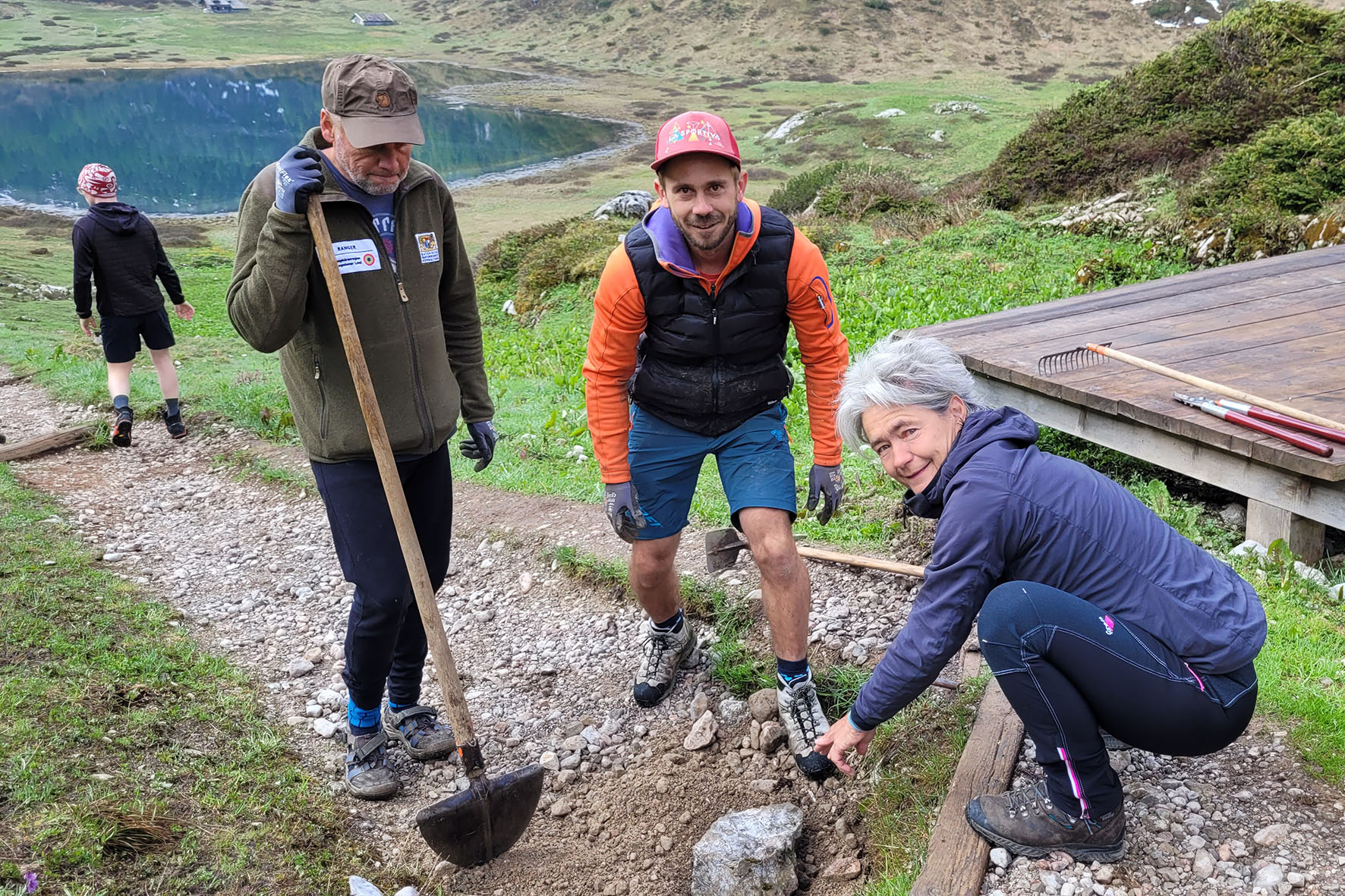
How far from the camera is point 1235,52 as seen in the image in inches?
513

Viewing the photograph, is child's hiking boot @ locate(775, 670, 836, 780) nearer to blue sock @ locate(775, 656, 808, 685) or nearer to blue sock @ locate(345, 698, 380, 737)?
blue sock @ locate(775, 656, 808, 685)

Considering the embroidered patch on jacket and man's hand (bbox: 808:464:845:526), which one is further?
man's hand (bbox: 808:464:845:526)

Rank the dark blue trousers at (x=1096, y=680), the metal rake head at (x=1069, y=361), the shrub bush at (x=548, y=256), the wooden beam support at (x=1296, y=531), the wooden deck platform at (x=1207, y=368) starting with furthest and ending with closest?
the shrub bush at (x=548, y=256)
the metal rake head at (x=1069, y=361)
the wooden beam support at (x=1296, y=531)
the wooden deck platform at (x=1207, y=368)
the dark blue trousers at (x=1096, y=680)

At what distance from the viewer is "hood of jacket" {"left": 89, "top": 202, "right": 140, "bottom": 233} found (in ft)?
24.0

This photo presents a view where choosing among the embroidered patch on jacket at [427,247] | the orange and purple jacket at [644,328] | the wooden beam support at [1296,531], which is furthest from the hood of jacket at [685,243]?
the wooden beam support at [1296,531]

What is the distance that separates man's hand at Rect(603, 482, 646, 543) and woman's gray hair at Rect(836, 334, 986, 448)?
3.40ft

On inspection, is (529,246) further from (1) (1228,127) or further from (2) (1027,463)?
(2) (1027,463)

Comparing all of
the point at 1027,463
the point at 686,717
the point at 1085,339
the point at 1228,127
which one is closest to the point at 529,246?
the point at 1228,127

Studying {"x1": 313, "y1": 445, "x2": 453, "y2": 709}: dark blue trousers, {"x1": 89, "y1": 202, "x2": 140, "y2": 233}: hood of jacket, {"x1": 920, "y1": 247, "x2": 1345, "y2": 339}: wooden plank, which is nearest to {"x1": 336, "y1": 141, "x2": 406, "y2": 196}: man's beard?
{"x1": 313, "y1": 445, "x2": 453, "y2": 709}: dark blue trousers

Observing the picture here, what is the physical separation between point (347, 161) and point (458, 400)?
0.83 meters

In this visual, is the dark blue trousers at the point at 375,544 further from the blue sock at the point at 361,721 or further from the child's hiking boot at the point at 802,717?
the child's hiking boot at the point at 802,717

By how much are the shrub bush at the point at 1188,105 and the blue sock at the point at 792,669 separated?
34.5ft

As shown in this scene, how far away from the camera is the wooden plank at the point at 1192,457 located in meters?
3.85

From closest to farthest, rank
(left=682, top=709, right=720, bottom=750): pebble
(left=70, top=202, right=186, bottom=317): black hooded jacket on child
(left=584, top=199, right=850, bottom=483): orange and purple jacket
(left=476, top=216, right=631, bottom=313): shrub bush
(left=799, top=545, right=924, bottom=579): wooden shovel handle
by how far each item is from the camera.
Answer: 1. (left=584, top=199, right=850, bottom=483): orange and purple jacket
2. (left=682, top=709, right=720, bottom=750): pebble
3. (left=799, top=545, right=924, bottom=579): wooden shovel handle
4. (left=70, top=202, right=186, bottom=317): black hooded jacket on child
5. (left=476, top=216, right=631, bottom=313): shrub bush
